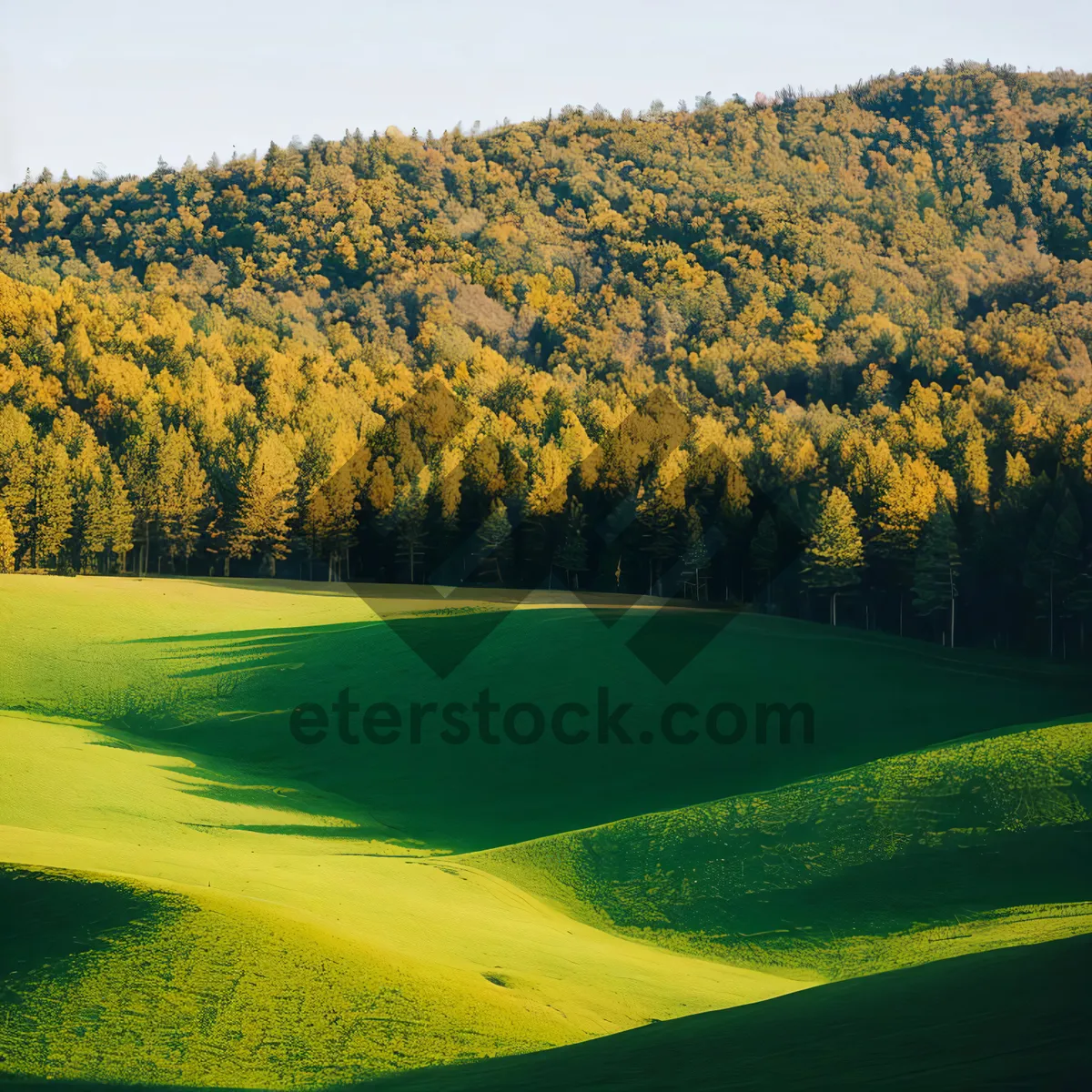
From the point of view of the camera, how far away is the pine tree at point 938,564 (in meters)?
61.7

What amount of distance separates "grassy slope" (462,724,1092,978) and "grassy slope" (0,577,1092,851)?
19.3 ft

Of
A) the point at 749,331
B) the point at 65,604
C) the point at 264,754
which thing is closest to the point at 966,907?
the point at 264,754

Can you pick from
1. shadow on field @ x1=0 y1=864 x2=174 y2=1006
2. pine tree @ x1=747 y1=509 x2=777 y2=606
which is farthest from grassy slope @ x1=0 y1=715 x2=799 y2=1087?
pine tree @ x1=747 y1=509 x2=777 y2=606

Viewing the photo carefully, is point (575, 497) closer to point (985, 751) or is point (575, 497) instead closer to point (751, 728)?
point (751, 728)

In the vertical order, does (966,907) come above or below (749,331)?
below

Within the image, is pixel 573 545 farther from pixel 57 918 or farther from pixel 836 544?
pixel 57 918

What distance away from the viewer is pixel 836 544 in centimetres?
6309

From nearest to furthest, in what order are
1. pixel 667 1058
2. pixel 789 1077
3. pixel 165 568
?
1. pixel 789 1077
2. pixel 667 1058
3. pixel 165 568

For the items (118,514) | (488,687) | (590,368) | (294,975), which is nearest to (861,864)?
(294,975)

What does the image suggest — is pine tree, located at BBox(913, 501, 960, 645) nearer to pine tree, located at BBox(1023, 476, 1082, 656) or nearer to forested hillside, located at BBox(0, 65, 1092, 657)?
forested hillside, located at BBox(0, 65, 1092, 657)

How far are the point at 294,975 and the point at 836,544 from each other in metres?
52.5

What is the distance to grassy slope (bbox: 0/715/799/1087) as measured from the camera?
509 inches

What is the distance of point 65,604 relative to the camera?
5475 centimetres

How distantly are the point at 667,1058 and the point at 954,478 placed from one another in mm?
67042
